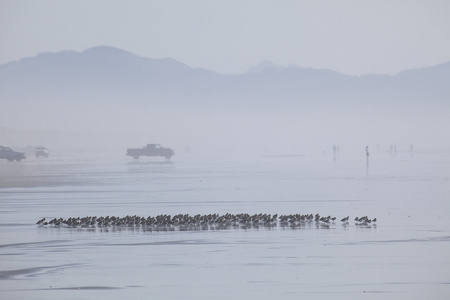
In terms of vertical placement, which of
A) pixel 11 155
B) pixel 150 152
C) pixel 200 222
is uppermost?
pixel 150 152

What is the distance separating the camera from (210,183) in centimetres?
4866

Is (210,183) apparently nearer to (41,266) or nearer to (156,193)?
(156,193)

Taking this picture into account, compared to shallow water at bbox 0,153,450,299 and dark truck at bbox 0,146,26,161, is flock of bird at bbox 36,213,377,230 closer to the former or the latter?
shallow water at bbox 0,153,450,299

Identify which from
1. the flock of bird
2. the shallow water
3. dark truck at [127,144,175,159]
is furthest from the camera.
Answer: dark truck at [127,144,175,159]

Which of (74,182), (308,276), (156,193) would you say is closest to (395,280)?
(308,276)

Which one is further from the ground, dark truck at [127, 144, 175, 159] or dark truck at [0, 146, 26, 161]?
dark truck at [127, 144, 175, 159]

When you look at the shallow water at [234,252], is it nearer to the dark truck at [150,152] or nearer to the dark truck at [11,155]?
the dark truck at [11,155]

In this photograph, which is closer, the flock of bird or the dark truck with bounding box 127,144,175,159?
the flock of bird

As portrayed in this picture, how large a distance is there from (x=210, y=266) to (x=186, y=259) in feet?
3.71

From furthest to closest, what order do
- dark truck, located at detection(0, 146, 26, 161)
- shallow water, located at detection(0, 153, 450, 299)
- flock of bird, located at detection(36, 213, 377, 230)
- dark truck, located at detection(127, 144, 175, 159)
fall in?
dark truck, located at detection(127, 144, 175, 159)
dark truck, located at detection(0, 146, 26, 161)
flock of bird, located at detection(36, 213, 377, 230)
shallow water, located at detection(0, 153, 450, 299)

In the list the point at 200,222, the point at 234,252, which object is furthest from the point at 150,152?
the point at 234,252

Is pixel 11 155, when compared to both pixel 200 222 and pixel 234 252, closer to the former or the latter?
pixel 200 222

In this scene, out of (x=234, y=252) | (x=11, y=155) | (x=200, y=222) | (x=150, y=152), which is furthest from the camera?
(x=150, y=152)

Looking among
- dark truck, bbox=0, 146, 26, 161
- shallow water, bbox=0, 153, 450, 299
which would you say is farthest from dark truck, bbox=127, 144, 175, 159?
shallow water, bbox=0, 153, 450, 299
